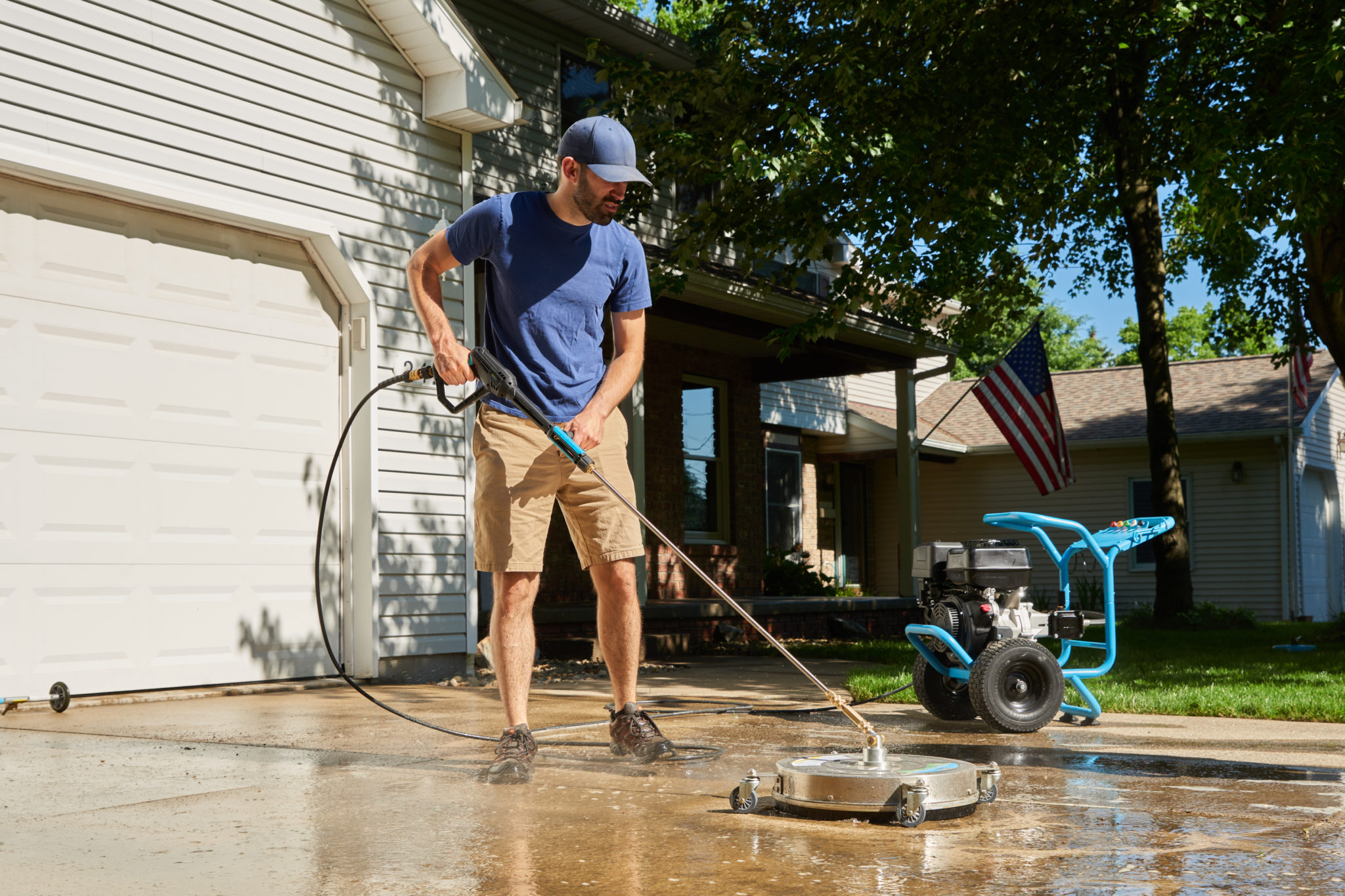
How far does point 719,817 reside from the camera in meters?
2.98

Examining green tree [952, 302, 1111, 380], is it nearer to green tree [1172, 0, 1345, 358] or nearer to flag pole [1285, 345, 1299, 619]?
flag pole [1285, 345, 1299, 619]

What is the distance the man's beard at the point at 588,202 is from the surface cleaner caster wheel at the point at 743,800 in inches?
69.8

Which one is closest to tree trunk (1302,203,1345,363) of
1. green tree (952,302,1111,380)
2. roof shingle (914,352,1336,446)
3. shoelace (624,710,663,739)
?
roof shingle (914,352,1336,446)

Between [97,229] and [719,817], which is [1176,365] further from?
[719,817]

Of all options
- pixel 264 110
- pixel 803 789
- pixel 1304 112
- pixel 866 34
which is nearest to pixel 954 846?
pixel 803 789

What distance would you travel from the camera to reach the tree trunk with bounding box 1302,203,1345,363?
1103cm

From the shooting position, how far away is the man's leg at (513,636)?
380 cm

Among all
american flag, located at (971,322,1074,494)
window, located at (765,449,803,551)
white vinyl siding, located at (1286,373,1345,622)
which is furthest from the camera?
white vinyl siding, located at (1286,373,1345,622)

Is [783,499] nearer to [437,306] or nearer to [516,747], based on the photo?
[437,306]

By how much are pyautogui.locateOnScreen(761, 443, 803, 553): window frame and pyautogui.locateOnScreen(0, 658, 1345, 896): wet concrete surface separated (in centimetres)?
1221

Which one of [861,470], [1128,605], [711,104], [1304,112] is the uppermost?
[711,104]

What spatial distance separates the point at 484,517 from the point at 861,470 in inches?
676

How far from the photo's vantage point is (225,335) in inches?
268

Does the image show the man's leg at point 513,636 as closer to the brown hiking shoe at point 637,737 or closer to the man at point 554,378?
the man at point 554,378
